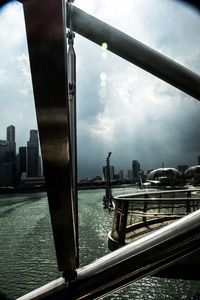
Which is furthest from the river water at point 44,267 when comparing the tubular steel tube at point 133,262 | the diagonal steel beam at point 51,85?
the diagonal steel beam at point 51,85

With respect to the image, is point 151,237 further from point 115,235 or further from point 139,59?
point 115,235

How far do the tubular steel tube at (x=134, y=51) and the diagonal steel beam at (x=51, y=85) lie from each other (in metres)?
0.59

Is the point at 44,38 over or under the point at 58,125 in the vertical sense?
over

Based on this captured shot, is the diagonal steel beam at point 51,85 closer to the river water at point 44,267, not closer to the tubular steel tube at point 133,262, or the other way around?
the tubular steel tube at point 133,262

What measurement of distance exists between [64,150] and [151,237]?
33 cm

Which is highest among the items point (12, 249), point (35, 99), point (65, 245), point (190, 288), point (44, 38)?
point (44, 38)

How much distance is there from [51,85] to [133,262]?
49cm

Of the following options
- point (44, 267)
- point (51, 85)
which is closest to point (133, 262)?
point (51, 85)

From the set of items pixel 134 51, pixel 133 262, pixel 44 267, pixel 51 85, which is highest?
pixel 134 51

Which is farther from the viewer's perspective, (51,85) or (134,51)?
(134,51)

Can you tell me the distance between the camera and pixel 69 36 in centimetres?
120

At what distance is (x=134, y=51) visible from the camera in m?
1.00

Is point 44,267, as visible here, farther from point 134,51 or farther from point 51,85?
point 51,85

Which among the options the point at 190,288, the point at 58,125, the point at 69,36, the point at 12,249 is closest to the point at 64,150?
the point at 58,125
